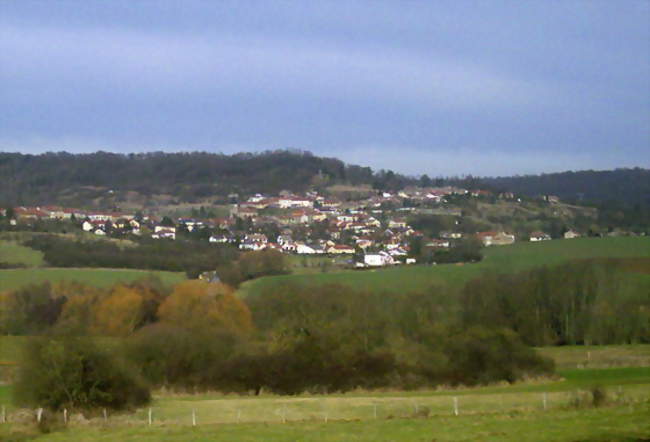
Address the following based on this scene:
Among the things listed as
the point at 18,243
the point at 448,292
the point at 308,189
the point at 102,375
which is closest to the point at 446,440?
the point at 102,375

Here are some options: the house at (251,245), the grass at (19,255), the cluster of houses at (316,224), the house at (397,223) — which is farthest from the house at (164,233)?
the house at (397,223)

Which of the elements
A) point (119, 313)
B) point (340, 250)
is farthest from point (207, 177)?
point (119, 313)

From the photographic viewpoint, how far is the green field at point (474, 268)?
5953 cm

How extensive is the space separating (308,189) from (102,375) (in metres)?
119

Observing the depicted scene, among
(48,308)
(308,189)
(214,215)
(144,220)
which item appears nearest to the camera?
(48,308)

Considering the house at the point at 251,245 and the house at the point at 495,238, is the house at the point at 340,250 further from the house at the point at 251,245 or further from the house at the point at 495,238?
the house at the point at 495,238

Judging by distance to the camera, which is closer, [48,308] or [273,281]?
[48,308]

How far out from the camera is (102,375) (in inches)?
1144

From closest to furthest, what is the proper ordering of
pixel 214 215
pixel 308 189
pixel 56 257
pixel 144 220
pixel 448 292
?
pixel 448 292
pixel 56 257
pixel 144 220
pixel 214 215
pixel 308 189

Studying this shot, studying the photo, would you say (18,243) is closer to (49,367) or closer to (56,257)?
(56,257)

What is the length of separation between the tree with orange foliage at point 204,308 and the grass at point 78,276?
9.31m

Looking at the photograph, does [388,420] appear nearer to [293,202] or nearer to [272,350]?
[272,350]

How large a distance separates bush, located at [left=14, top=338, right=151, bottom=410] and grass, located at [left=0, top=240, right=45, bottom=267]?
50.8 metres

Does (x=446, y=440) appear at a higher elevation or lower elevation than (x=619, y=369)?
higher
